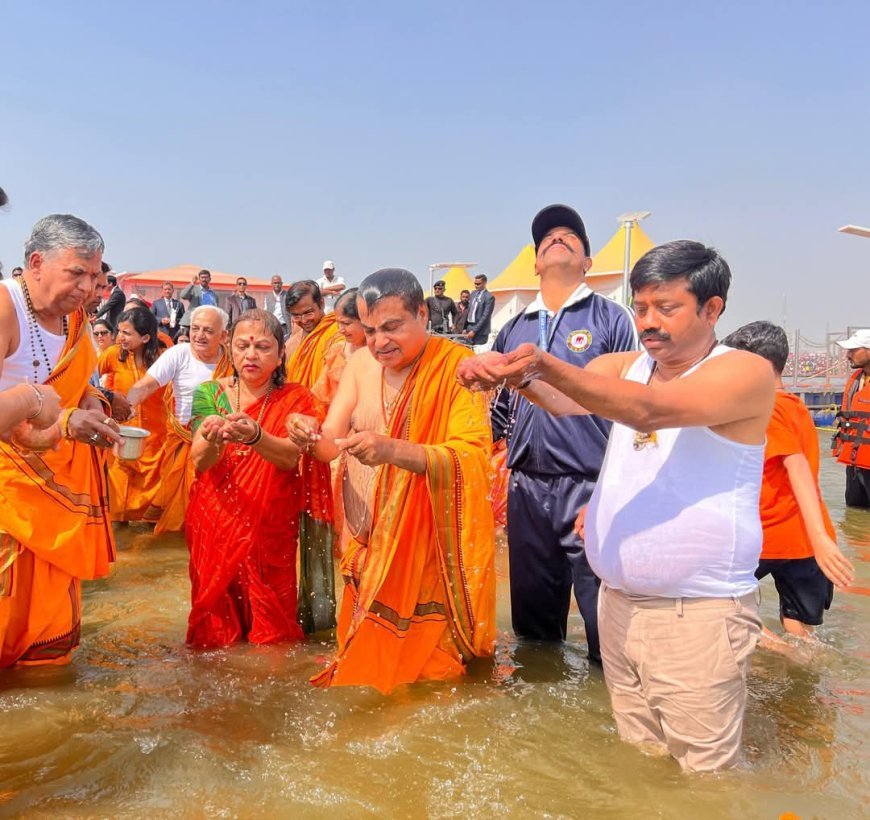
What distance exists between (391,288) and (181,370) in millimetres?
3152

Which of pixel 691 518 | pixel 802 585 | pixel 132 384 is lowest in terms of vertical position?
pixel 802 585

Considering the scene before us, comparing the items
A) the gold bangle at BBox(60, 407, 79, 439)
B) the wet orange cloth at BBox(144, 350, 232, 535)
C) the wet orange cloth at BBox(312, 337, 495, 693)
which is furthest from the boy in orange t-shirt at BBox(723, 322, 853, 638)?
the wet orange cloth at BBox(144, 350, 232, 535)

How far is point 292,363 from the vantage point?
5.96 metres

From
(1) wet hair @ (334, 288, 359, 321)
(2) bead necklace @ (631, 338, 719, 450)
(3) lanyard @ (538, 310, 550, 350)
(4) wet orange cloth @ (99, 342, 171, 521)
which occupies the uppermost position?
(1) wet hair @ (334, 288, 359, 321)

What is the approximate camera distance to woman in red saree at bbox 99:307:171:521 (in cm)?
671

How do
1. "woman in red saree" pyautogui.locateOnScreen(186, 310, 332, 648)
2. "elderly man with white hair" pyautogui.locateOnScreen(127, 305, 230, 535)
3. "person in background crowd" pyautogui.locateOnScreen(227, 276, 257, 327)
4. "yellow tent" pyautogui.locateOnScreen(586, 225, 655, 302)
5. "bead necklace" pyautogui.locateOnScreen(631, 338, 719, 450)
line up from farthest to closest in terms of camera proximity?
"yellow tent" pyautogui.locateOnScreen(586, 225, 655, 302)
"person in background crowd" pyautogui.locateOnScreen(227, 276, 257, 327)
"elderly man with white hair" pyautogui.locateOnScreen(127, 305, 230, 535)
"woman in red saree" pyautogui.locateOnScreen(186, 310, 332, 648)
"bead necklace" pyautogui.locateOnScreen(631, 338, 719, 450)

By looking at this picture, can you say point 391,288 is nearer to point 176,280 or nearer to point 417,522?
point 417,522

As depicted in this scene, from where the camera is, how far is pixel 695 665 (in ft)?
7.54

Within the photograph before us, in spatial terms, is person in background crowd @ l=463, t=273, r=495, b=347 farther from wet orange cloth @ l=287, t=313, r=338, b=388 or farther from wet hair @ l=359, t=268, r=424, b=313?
wet hair @ l=359, t=268, r=424, b=313

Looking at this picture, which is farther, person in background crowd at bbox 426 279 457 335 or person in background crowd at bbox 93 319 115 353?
person in background crowd at bbox 426 279 457 335

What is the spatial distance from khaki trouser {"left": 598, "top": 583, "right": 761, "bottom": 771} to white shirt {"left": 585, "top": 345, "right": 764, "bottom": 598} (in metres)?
0.06

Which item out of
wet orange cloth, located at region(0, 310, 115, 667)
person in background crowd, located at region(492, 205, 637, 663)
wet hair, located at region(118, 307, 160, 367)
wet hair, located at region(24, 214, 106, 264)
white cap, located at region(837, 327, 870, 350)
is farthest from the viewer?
white cap, located at region(837, 327, 870, 350)

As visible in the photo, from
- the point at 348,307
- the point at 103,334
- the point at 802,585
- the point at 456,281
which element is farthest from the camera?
the point at 456,281

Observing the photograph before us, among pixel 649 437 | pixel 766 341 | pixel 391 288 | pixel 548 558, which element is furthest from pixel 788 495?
pixel 391 288
